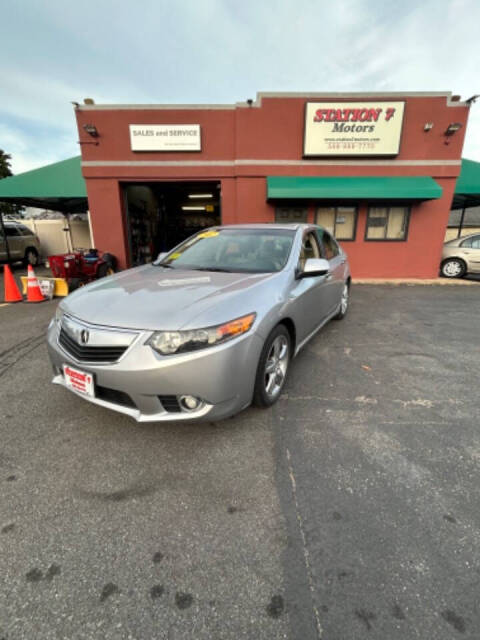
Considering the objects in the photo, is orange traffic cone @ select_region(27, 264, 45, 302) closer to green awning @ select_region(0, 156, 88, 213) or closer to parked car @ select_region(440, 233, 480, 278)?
green awning @ select_region(0, 156, 88, 213)

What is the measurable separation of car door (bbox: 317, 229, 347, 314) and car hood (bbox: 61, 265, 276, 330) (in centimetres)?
156

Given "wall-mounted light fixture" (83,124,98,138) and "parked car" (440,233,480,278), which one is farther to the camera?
"parked car" (440,233,480,278)

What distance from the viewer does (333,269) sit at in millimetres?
4051

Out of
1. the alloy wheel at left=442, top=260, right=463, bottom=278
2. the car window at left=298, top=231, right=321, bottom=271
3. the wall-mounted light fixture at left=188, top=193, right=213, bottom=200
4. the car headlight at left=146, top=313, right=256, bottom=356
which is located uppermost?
the wall-mounted light fixture at left=188, top=193, right=213, bottom=200

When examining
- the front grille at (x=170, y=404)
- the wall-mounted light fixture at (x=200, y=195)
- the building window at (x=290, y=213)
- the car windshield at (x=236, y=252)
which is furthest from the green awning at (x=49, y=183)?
the front grille at (x=170, y=404)

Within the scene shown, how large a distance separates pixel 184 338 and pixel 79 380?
0.83 meters

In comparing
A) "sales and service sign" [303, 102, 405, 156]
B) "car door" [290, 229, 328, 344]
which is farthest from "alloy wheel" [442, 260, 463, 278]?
"car door" [290, 229, 328, 344]

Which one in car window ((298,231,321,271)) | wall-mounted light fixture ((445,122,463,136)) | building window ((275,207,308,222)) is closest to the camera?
car window ((298,231,321,271))

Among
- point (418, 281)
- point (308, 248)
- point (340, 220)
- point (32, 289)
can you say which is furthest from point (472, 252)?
point (32, 289)

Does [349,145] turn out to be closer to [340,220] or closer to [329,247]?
[340,220]

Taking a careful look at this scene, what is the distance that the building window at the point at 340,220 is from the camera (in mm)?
9648

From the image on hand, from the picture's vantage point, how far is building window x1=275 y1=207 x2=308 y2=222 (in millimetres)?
9562

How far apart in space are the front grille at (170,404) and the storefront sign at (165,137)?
8883 millimetres

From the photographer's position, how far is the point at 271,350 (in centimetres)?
258
